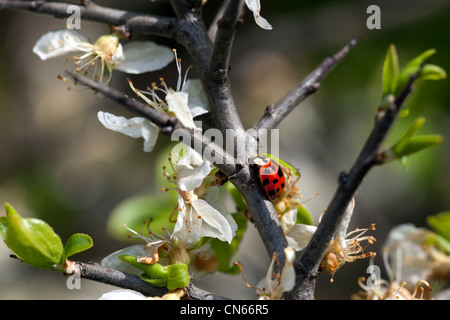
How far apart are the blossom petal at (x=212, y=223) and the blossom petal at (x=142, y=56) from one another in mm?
364

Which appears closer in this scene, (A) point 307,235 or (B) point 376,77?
(A) point 307,235

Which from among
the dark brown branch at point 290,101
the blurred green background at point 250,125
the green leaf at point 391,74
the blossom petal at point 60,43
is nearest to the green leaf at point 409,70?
the green leaf at point 391,74

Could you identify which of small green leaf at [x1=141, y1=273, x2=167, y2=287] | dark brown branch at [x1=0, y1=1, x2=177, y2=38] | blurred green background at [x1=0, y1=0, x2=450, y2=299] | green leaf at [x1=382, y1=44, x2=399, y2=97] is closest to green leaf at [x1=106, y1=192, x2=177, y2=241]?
small green leaf at [x1=141, y1=273, x2=167, y2=287]

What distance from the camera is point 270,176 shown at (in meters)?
0.92

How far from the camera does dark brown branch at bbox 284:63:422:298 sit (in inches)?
27.4

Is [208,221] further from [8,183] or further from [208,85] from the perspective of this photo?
[8,183]

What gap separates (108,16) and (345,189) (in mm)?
685

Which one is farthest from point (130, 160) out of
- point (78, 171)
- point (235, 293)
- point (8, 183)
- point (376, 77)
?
point (376, 77)

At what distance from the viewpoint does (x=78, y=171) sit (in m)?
2.94

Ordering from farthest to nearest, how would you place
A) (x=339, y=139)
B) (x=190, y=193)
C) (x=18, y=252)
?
(x=339, y=139) → (x=190, y=193) → (x=18, y=252)

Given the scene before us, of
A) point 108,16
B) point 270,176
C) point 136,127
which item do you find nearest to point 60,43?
point 108,16

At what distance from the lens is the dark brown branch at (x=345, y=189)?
0.70 metres

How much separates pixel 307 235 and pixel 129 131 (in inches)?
16.0
